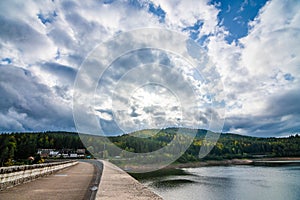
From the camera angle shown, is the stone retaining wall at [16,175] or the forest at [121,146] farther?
the forest at [121,146]

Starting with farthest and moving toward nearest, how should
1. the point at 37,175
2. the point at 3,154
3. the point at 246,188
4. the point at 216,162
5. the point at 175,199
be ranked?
the point at 216,162, the point at 3,154, the point at 246,188, the point at 175,199, the point at 37,175

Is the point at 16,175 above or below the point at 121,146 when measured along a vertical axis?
below

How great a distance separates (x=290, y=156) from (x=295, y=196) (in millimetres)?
94301

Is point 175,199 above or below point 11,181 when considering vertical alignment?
below

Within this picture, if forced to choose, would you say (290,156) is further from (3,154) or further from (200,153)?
(3,154)

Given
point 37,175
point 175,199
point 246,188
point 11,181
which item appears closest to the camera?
point 11,181

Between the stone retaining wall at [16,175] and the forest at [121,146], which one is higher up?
the forest at [121,146]

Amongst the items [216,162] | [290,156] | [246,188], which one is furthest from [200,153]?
[246,188]

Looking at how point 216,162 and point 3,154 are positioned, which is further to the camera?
point 216,162

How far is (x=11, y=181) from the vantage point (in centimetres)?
716

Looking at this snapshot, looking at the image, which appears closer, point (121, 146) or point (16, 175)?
point (16, 175)

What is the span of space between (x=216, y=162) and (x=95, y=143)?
5215 cm

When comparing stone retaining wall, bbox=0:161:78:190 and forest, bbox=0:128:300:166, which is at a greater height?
forest, bbox=0:128:300:166

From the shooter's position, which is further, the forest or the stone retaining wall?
the forest
